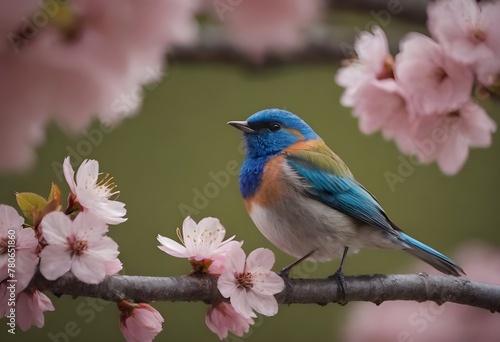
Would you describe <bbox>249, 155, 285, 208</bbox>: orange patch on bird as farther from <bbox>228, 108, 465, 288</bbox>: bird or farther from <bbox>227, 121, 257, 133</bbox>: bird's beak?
<bbox>227, 121, 257, 133</bbox>: bird's beak

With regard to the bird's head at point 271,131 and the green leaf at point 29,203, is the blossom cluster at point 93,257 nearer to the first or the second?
the green leaf at point 29,203

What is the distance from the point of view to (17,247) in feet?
2.88

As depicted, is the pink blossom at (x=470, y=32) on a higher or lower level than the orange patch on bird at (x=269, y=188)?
higher

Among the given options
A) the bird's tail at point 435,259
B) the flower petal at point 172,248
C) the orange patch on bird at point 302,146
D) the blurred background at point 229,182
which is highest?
the orange patch on bird at point 302,146

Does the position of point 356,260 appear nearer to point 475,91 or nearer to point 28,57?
point 475,91

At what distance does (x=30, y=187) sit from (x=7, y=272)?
174 centimetres

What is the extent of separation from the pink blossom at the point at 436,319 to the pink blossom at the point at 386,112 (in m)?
0.45

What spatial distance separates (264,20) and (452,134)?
422 millimetres

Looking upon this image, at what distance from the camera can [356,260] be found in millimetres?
2977

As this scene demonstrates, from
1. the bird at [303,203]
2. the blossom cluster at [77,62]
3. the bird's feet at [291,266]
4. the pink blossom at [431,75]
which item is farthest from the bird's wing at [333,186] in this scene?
the blossom cluster at [77,62]

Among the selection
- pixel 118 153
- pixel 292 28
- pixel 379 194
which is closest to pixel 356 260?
pixel 379 194

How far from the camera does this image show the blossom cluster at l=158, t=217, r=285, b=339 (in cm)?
96

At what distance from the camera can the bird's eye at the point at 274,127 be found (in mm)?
1296

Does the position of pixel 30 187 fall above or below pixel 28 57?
below
